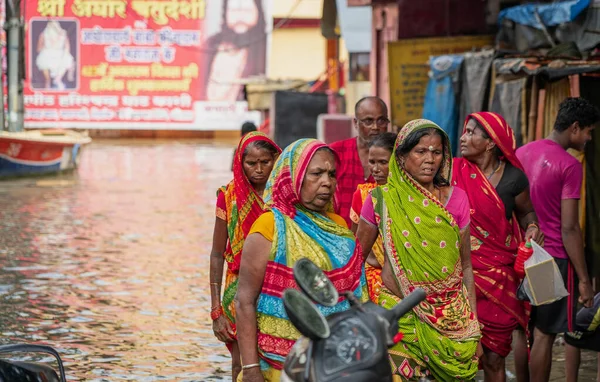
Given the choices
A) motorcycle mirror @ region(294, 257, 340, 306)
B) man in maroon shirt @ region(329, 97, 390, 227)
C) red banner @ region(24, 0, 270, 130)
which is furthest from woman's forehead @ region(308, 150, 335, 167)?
red banner @ region(24, 0, 270, 130)

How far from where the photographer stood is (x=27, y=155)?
22500mm

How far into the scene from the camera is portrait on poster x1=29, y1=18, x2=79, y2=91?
37531 millimetres

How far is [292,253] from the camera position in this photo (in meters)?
4.04

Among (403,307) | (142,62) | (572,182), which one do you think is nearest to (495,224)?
(572,182)

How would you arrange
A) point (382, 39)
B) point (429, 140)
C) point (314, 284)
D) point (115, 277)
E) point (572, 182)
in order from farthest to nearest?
point (382, 39)
point (115, 277)
point (572, 182)
point (429, 140)
point (314, 284)

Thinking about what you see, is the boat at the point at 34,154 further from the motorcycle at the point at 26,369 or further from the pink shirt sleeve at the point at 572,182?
the motorcycle at the point at 26,369

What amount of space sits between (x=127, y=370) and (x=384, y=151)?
252 centimetres

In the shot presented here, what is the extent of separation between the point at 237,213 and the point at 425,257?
4.00 ft

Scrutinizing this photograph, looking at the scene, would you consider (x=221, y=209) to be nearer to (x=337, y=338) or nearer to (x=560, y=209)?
(x=560, y=209)

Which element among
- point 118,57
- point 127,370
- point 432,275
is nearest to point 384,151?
point 432,275

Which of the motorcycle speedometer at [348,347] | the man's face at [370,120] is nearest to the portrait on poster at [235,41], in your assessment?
the man's face at [370,120]

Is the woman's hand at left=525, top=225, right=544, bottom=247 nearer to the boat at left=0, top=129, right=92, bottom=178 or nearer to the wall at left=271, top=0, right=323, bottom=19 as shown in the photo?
the boat at left=0, top=129, right=92, bottom=178

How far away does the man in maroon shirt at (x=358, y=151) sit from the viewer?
6.39m

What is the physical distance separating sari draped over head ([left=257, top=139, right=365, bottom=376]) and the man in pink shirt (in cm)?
233
